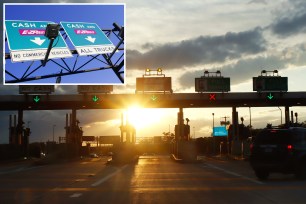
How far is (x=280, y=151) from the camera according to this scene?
70.3ft

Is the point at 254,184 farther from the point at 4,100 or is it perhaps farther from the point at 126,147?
the point at 4,100

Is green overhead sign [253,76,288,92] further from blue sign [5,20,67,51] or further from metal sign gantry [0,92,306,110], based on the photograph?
blue sign [5,20,67,51]

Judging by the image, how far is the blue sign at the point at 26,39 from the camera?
29.7 metres

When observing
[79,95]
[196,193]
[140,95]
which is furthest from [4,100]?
[196,193]

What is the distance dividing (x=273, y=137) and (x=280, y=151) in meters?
0.67

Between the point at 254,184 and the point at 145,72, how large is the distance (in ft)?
122

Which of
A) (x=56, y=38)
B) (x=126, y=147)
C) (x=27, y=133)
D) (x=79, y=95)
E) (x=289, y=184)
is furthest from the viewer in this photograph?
(x=27, y=133)

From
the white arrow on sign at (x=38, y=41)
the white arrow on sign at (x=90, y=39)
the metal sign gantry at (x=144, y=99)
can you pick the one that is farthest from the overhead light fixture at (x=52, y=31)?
the metal sign gantry at (x=144, y=99)

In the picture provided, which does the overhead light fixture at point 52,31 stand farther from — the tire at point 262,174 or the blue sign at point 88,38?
the tire at point 262,174

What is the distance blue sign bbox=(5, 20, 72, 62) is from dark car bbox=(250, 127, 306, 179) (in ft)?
43.6

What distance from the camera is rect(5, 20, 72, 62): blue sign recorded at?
29.7 metres

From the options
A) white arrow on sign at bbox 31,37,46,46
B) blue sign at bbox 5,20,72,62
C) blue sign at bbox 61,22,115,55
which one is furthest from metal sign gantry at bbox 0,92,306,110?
white arrow on sign at bbox 31,37,46,46

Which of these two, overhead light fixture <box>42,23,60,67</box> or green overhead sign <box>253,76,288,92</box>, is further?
green overhead sign <box>253,76,288,92</box>

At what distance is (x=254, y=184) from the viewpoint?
1983 cm
